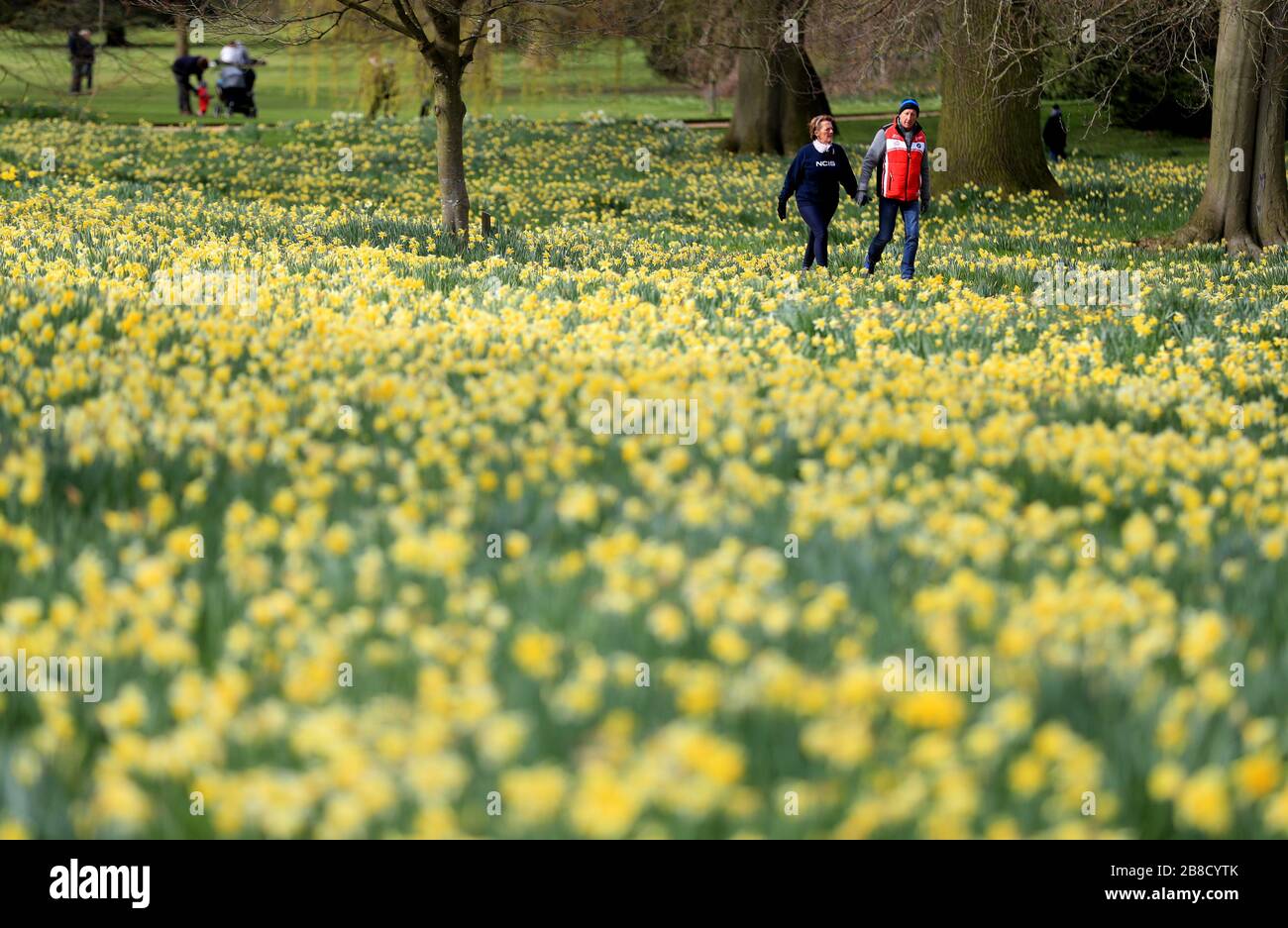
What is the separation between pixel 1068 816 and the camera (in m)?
2.84

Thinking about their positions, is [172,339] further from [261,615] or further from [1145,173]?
[1145,173]

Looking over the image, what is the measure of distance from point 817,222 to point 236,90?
27.5 metres

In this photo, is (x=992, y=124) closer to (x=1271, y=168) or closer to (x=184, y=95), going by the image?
(x=1271, y=168)

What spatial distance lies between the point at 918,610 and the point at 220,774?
179 centimetres

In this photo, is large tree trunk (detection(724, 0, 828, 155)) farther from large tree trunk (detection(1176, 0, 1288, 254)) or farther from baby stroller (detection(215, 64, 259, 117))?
baby stroller (detection(215, 64, 259, 117))

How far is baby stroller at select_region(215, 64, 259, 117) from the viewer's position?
37.4 m

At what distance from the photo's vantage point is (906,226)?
13.8 m

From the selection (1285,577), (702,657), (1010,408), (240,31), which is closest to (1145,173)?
(240,31)

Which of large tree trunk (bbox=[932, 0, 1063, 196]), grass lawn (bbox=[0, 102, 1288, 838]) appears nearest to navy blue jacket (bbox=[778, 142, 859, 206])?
grass lawn (bbox=[0, 102, 1288, 838])

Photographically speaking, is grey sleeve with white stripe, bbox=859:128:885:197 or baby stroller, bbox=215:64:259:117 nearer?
grey sleeve with white stripe, bbox=859:128:885:197

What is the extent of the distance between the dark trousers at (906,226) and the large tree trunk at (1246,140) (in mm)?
4321

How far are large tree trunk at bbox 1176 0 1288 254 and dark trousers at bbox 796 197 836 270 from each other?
15.9 feet

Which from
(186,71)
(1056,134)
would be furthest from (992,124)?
(186,71)

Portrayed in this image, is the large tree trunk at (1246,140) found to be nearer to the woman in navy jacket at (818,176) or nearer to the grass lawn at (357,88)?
the woman in navy jacket at (818,176)
